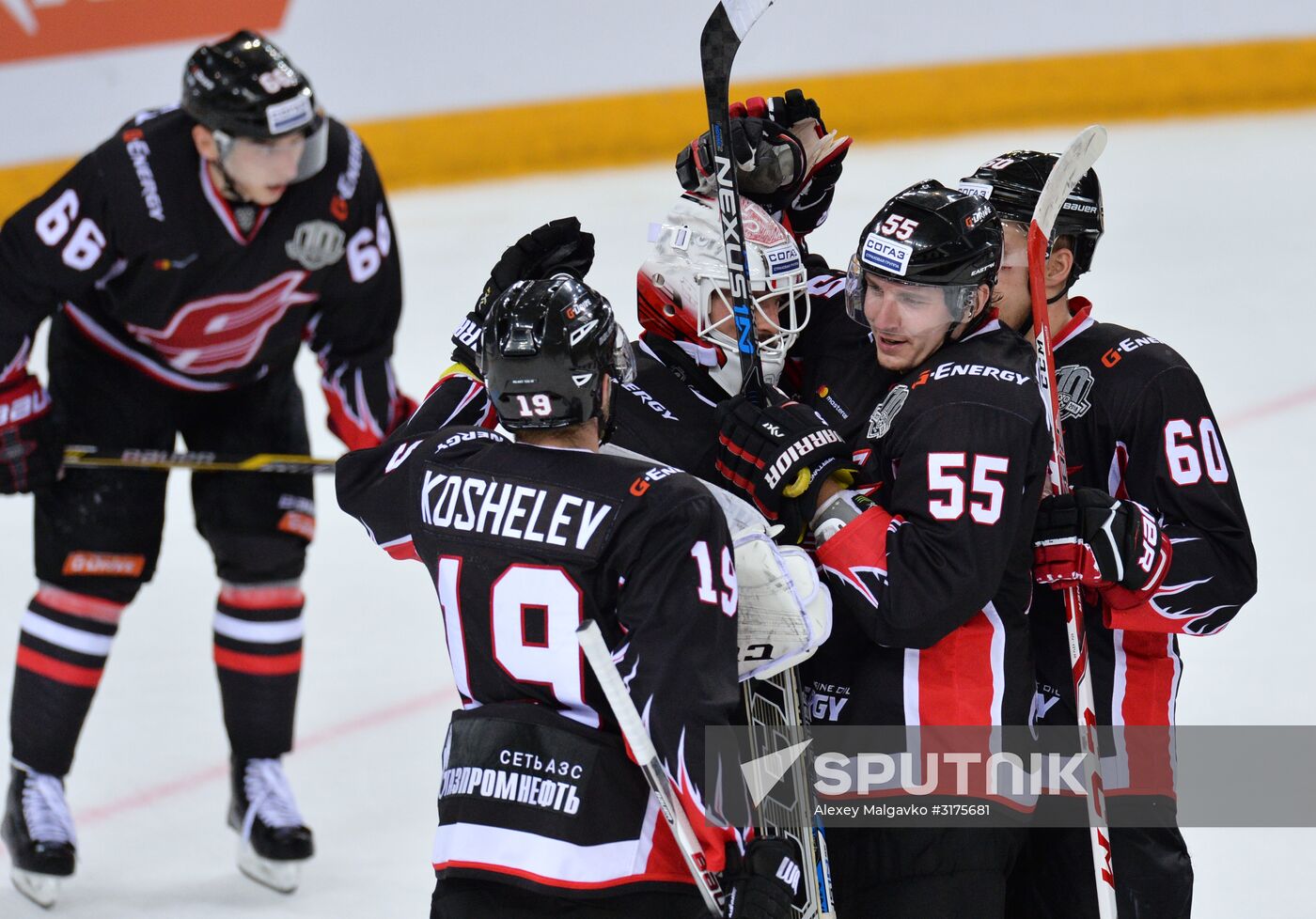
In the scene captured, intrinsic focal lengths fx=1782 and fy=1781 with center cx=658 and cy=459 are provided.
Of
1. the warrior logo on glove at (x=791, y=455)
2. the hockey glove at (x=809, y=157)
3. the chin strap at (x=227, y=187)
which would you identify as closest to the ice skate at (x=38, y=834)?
the chin strap at (x=227, y=187)

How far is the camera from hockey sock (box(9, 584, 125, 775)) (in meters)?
3.44

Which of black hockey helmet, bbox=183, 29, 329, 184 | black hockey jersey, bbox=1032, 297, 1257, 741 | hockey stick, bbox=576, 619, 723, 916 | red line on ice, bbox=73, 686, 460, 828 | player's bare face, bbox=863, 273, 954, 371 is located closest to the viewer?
hockey stick, bbox=576, 619, 723, 916

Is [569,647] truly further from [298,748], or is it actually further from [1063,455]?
[298,748]

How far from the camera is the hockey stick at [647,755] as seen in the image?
6.13 ft

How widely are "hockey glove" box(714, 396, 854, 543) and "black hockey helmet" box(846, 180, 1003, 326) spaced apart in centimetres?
22

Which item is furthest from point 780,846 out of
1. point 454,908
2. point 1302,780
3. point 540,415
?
point 1302,780

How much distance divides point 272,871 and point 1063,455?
1920 mm

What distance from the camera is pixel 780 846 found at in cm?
201

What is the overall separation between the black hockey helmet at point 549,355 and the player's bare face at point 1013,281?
0.64m

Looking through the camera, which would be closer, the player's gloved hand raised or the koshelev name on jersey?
the koshelev name on jersey

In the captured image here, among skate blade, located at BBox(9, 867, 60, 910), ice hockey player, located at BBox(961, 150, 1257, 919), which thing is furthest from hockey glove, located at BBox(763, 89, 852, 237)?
skate blade, located at BBox(9, 867, 60, 910)

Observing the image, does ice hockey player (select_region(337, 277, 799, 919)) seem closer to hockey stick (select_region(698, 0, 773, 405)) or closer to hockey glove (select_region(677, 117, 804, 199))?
hockey stick (select_region(698, 0, 773, 405))

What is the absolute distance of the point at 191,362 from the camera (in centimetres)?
354

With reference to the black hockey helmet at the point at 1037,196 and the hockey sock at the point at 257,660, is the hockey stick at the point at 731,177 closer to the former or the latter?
the black hockey helmet at the point at 1037,196
